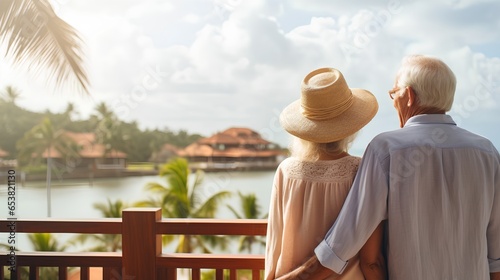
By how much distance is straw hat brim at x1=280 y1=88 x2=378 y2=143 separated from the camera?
1.41m

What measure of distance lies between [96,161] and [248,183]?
11.6 metres

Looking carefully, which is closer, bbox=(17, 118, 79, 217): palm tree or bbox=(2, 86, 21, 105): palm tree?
bbox=(2, 86, 21, 105): palm tree

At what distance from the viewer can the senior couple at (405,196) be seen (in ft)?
4.33

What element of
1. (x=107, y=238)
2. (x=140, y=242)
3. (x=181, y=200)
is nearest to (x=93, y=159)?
(x=107, y=238)

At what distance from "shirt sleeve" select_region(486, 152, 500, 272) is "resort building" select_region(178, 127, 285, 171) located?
3210cm

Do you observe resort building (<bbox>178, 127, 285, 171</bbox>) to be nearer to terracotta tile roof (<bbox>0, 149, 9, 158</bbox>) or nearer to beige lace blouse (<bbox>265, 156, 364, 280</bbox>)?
terracotta tile roof (<bbox>0, 149, 9, 158</bbox>)

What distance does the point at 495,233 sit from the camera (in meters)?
1.40

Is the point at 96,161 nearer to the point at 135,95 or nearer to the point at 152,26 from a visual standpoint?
the point at 152,26

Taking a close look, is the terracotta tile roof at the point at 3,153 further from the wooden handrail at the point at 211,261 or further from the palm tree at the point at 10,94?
the wooden handrail at the point at 211,261

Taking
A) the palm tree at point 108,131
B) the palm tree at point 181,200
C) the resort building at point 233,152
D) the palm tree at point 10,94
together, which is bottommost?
the palm tree at point 181,200

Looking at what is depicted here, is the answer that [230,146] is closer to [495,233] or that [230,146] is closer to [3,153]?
[3,153]

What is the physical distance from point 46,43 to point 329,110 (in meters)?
6.02

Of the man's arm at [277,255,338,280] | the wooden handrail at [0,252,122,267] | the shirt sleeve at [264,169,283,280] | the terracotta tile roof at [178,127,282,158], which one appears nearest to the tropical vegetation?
the terracotta tile roof at [178,127,282,158]

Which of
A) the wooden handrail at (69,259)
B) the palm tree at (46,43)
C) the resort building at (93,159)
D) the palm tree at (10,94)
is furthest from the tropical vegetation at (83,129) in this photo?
the wooden handrail at (69,259)
